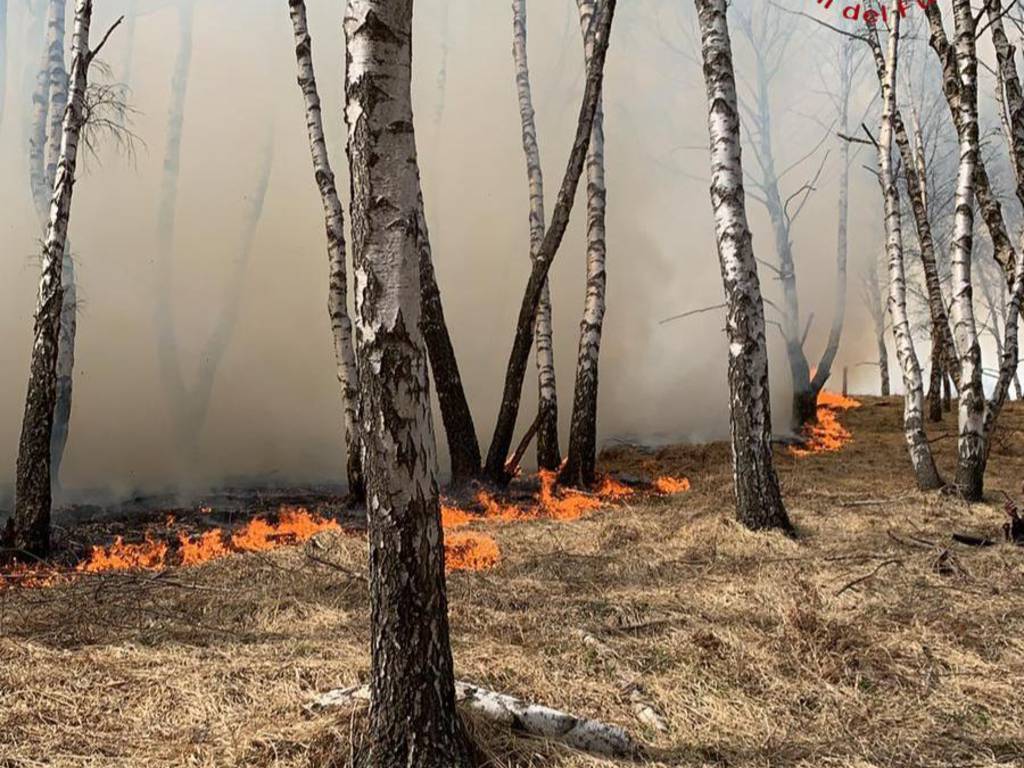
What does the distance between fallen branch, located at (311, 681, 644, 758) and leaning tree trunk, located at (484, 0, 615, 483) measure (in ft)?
24.5

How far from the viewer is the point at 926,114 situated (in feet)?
60.4

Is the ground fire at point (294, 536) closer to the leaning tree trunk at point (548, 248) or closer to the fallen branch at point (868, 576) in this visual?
the leaning tree trunk at point (548, 248)

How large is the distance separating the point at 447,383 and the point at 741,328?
15.0 ft

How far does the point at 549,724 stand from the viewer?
3115 mm

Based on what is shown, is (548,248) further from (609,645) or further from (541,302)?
(609,645)

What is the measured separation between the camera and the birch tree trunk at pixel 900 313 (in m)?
9.39

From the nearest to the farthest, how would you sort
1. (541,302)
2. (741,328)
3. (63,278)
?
(741,328) → (63,278) → (541,302)

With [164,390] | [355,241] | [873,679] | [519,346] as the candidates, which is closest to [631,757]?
[873,679]

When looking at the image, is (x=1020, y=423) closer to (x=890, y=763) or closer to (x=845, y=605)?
(x=845, y=605)

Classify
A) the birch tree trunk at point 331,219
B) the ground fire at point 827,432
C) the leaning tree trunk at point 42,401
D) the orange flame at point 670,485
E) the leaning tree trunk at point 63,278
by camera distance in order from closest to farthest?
the leaning tree trunk at point 42,401
the birch tree trunk at point 331,219
the orange flame at point 670,485
the leaning tree trunk at point 63,278
the ground fire at point 827,432

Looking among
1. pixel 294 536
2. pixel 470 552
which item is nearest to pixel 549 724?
pixel 470 552

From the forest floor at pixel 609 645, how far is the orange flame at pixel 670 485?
302cm

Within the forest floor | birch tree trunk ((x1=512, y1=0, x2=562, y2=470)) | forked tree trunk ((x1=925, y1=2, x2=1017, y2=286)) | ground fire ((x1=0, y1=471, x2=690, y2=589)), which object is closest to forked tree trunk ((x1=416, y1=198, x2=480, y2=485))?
ground fire ((x1=0, y1=471, x2=690, y2=589))

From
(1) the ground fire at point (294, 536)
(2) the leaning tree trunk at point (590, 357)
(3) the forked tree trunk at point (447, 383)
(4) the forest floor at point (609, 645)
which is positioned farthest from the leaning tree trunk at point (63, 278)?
(2) the leaning tree trunk at point (590, 357)
